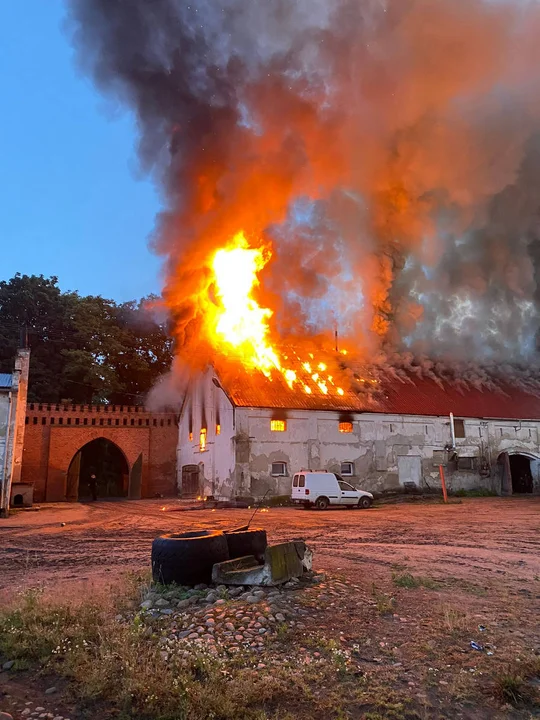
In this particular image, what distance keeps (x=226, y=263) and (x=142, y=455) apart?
634 inches

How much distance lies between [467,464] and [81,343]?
108 feet

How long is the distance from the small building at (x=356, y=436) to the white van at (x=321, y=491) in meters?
3.22

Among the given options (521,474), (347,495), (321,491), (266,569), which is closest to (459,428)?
(521,474)

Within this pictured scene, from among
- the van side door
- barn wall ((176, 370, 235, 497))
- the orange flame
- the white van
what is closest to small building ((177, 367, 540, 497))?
barn wall ((176, 370, 235, 497))

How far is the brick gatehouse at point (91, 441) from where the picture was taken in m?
36.2

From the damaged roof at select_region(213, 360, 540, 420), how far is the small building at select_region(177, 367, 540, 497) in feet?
0.28

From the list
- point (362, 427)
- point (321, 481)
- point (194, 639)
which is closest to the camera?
point (194, 639)

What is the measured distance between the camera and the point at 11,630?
21.3ft

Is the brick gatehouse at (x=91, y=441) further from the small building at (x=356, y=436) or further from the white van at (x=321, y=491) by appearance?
the white van at (x=321, y=491)

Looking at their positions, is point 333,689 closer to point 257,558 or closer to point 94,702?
point 94,702

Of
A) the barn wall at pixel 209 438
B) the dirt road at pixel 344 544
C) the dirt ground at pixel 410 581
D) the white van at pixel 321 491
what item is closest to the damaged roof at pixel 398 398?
the barn wall at pixel 209 438

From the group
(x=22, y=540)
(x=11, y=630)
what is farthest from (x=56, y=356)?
(x=11, y=630)

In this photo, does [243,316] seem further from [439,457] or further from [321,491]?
[439,457]

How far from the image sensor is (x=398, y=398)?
36.9 metres
